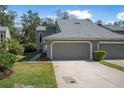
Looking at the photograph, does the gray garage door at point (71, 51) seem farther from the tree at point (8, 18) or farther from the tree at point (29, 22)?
the tree at point (29, 22)

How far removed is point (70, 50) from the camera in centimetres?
2730

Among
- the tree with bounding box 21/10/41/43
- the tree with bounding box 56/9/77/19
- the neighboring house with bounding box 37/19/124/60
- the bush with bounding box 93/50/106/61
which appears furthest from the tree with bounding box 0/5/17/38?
the bush with bounding box 93/50/106/61

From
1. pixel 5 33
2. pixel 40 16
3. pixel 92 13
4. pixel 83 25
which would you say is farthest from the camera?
pixel 40 16

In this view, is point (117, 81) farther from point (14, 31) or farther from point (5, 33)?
point (14, 31)

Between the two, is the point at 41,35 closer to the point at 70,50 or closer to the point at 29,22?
the point at 70,50

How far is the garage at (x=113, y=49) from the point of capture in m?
28.0

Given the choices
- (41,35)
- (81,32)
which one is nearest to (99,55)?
(81,32)

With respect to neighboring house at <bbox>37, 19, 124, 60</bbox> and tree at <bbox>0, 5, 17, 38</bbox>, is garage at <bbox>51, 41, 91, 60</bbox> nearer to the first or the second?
neighboring house at <bbox>37, 19, 124, 60</bbox>

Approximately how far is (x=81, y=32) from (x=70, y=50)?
2.86 m

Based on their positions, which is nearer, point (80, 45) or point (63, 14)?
point (80, 45)

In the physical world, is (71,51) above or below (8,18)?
below
